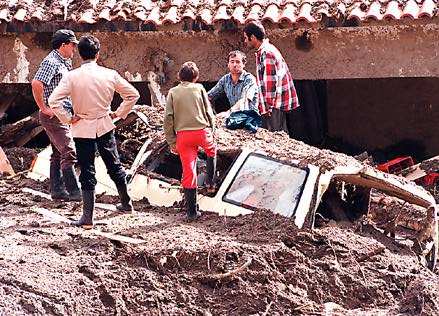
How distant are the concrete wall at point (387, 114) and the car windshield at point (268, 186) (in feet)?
21.4

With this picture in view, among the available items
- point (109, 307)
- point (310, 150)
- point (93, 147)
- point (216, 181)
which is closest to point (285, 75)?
point (310, 150)

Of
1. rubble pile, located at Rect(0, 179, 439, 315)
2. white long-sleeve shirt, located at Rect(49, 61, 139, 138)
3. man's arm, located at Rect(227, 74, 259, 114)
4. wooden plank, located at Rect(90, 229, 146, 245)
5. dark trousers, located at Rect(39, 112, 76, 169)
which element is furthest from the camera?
man's arm, located at Rect(227, 74, 259, 114)

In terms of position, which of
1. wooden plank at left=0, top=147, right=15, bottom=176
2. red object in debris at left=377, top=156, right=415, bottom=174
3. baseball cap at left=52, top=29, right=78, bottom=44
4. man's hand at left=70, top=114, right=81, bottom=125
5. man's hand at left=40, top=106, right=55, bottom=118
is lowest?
red object in debris at left=377, top=156, right=415, bottom=174

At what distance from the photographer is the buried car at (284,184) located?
7828mm

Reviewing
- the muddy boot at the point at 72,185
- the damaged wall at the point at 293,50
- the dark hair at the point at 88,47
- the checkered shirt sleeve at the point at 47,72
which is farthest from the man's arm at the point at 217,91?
the damaged wall at the point at 293,50

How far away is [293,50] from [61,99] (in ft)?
19.0

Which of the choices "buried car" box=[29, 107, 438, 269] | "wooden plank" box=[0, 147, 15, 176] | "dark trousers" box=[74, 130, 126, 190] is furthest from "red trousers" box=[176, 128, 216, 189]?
"wooden plank" box=[0, 147, 15, 176]

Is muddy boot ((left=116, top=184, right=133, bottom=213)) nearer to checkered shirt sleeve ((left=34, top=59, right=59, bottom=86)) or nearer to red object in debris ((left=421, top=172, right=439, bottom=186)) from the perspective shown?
checkered shirt sleeve ((left=34, top=59, right=59, bottom=86))

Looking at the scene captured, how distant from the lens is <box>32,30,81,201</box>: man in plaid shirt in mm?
8359

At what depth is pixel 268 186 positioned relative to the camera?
26.0ft

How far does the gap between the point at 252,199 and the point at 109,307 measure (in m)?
2.10

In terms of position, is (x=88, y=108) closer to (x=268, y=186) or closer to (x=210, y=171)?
(x=210, y=171)

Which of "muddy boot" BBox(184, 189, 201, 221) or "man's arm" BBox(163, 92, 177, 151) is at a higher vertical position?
"man's arm" BBox(163, 92, 177, 151)

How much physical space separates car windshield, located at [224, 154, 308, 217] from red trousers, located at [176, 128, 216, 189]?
1.33ft
